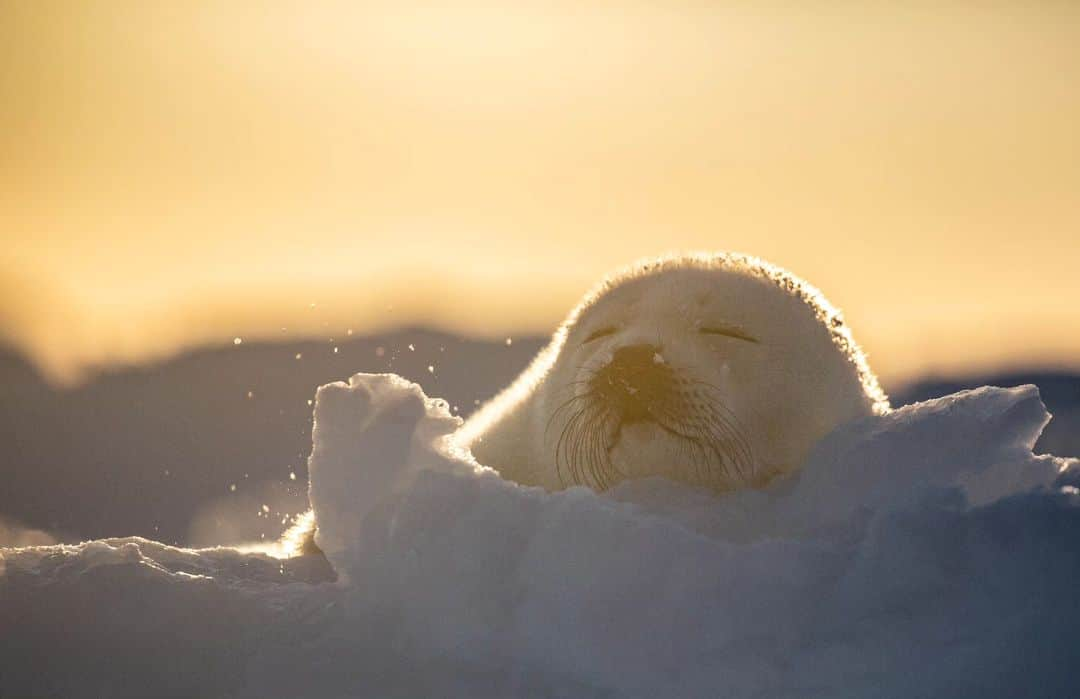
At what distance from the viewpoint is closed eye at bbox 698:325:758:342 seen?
5.86 m

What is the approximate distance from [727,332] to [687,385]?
18.0 inches

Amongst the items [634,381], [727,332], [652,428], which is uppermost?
[727,332]

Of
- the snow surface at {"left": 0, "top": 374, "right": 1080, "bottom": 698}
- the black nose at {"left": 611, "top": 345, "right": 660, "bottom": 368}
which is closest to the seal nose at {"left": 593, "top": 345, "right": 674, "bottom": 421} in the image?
the black nose at {"left": 611, "top": 345, "right": 660, "bottom": 368}

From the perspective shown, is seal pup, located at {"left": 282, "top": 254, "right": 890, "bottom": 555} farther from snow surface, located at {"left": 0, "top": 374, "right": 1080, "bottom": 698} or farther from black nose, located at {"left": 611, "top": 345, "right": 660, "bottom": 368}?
snow surface, located at {"left": 0, "top": 374, "right": 1080, "bottom": 698}

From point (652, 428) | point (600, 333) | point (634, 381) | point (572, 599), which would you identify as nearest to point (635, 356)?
point (634, 381)

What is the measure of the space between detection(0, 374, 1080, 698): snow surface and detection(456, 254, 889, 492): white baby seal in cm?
92

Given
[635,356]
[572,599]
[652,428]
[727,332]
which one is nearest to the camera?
[572,599]

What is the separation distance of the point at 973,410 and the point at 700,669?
150cm

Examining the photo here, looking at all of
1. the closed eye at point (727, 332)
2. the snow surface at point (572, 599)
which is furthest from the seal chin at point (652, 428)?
the snow surface at point (572, 599)

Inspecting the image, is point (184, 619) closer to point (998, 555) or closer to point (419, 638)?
point (419, 638)

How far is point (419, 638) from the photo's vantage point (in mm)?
4004

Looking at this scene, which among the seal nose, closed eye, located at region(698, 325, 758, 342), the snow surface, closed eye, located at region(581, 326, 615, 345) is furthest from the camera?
closed eye, located at region(581, 326, 615, 345)

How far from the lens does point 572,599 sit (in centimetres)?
407

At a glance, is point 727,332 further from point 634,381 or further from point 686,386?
point 634,381
